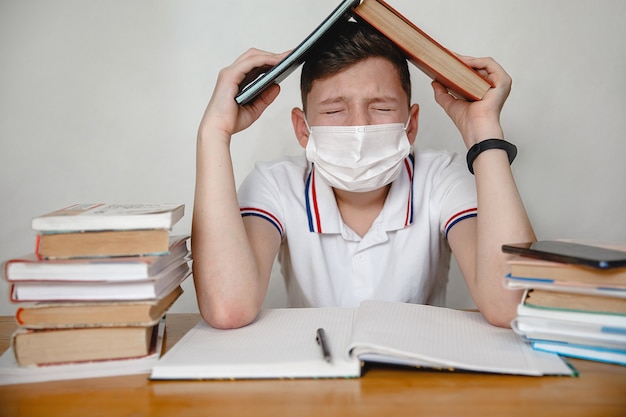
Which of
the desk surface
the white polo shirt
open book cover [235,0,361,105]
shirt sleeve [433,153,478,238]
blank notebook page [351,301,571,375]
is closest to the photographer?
the desk surface

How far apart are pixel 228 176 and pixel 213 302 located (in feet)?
0.94

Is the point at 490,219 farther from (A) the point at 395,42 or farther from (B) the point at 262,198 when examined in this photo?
(B) the point at 262,198

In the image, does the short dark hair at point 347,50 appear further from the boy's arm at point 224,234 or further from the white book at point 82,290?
the white book at point 82,290

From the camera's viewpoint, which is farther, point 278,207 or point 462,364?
point 278,207

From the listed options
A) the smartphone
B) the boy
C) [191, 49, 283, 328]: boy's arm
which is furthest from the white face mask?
the smartphone

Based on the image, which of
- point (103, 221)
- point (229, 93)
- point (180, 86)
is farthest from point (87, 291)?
point (180, 86)

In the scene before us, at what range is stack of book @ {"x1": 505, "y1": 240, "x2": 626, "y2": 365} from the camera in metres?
0.98

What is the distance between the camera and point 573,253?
39.6 inches

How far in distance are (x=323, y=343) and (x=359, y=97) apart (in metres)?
0.67

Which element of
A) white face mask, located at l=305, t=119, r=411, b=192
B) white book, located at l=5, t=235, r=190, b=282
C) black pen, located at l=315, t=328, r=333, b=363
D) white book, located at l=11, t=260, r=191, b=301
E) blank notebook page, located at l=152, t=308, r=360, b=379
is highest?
white face mask, located at l=305, t=119, r=411, b=192

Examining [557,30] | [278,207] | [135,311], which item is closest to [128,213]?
[135,311]

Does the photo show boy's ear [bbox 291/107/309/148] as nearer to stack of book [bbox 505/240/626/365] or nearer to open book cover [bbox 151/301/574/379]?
open book cover [bbox 151/301/574/379]

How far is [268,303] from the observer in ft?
7.35

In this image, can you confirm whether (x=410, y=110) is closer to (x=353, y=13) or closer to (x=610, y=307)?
(x=353, y=13)
